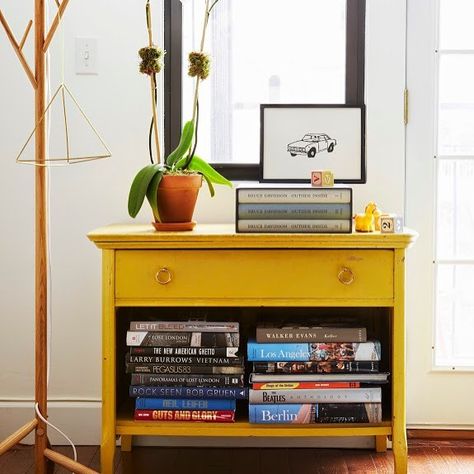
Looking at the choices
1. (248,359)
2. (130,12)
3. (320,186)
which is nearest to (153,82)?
(130,12)

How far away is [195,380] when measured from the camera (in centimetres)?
211

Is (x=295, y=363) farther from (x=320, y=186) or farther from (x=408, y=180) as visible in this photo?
(x=408, y=180)

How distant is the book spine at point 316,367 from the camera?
209 cm

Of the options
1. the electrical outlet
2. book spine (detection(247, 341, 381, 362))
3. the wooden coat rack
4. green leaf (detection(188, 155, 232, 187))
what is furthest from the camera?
the electrical outlet

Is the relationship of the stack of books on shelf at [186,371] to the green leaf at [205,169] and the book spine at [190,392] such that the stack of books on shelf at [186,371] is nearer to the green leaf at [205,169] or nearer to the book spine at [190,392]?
the book spine at [190,392]

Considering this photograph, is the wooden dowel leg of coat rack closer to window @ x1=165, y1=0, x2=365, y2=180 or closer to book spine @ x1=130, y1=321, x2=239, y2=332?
book spine @ x1=130, y1=321, x2=239, y2=332

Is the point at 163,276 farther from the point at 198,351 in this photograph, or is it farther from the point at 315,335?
the point at 315,335

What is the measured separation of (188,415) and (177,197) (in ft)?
1.91

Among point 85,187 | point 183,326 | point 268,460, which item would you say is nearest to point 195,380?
point 183,326

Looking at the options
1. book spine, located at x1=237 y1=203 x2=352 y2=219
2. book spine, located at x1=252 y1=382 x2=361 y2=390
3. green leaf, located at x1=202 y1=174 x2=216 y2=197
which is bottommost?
book spine, located at x1=252 y1=382 x2=361 y2=390

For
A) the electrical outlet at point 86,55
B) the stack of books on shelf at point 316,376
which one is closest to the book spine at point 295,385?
the stack of books on shelf at point 316,376

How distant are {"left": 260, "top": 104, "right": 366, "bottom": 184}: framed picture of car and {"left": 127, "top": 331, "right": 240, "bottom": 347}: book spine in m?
0.57

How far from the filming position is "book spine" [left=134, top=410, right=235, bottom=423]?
6.86ft

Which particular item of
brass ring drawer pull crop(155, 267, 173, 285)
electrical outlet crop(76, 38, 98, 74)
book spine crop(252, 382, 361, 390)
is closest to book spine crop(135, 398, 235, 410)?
book spine crop(252, 382, 361, 390)
